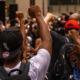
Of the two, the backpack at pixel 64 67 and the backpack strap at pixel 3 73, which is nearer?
the backpack strap at pixel 3 73

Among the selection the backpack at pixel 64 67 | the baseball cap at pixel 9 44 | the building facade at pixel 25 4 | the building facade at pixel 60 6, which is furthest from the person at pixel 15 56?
the building facade at pixel 60 6

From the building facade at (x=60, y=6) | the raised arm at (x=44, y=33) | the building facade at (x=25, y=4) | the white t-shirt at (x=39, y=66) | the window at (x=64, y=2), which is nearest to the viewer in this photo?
the white t-shirt at (x=39, y=66)

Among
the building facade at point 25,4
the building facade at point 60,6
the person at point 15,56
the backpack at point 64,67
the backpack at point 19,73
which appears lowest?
the building facade at point 60,6

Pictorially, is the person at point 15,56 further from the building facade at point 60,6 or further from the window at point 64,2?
the window at point 64,2

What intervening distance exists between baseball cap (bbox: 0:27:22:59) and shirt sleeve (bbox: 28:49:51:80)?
0.56 ft

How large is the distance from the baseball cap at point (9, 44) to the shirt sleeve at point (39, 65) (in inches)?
6.8

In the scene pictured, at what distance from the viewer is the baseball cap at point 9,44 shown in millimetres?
3125

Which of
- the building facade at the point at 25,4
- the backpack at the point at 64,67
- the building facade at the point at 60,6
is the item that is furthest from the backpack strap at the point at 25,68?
the building facade at the point at 60,6

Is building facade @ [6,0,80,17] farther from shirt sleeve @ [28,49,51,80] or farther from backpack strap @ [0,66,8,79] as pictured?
backpack strap @ [0,66,8,79]

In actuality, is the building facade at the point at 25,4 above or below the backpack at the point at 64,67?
below

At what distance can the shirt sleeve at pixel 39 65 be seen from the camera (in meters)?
3.19

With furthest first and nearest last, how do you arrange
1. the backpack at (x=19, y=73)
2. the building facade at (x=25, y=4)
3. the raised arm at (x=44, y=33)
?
the building facade at (x=25, y=4) → the raised arm at (x=44, y=33) → the backpack at (x=19, y=73)

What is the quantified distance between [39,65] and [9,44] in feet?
0.97

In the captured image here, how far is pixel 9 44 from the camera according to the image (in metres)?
3.12
